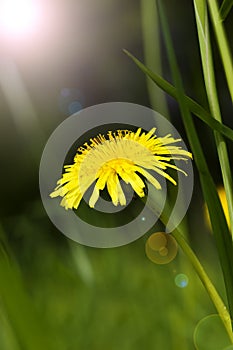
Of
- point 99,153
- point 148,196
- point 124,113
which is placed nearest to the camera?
point 148,196

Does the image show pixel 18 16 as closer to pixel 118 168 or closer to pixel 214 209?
pixel 118 168

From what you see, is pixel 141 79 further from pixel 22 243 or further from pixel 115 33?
pixel 22 243

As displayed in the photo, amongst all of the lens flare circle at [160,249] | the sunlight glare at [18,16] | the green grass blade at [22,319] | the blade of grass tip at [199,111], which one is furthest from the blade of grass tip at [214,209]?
the sunlight glare at [18,16]

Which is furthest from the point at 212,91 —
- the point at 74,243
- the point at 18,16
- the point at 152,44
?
the point at 18,16

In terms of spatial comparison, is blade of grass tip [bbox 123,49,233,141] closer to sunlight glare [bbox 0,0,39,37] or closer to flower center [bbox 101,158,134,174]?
flower center [bbox 101,158,134,174]

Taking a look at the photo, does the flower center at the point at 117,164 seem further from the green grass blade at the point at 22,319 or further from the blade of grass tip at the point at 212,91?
the green grass blade at the point at 22,319

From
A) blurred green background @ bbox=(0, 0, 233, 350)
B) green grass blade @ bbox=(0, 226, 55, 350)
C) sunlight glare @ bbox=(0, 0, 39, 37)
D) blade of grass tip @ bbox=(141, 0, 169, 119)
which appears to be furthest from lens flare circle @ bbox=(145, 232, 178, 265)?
green grass blade @ bbox=(0, 226, 55, 350)

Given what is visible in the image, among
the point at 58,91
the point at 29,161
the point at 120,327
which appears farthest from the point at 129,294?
the point at 58,91
